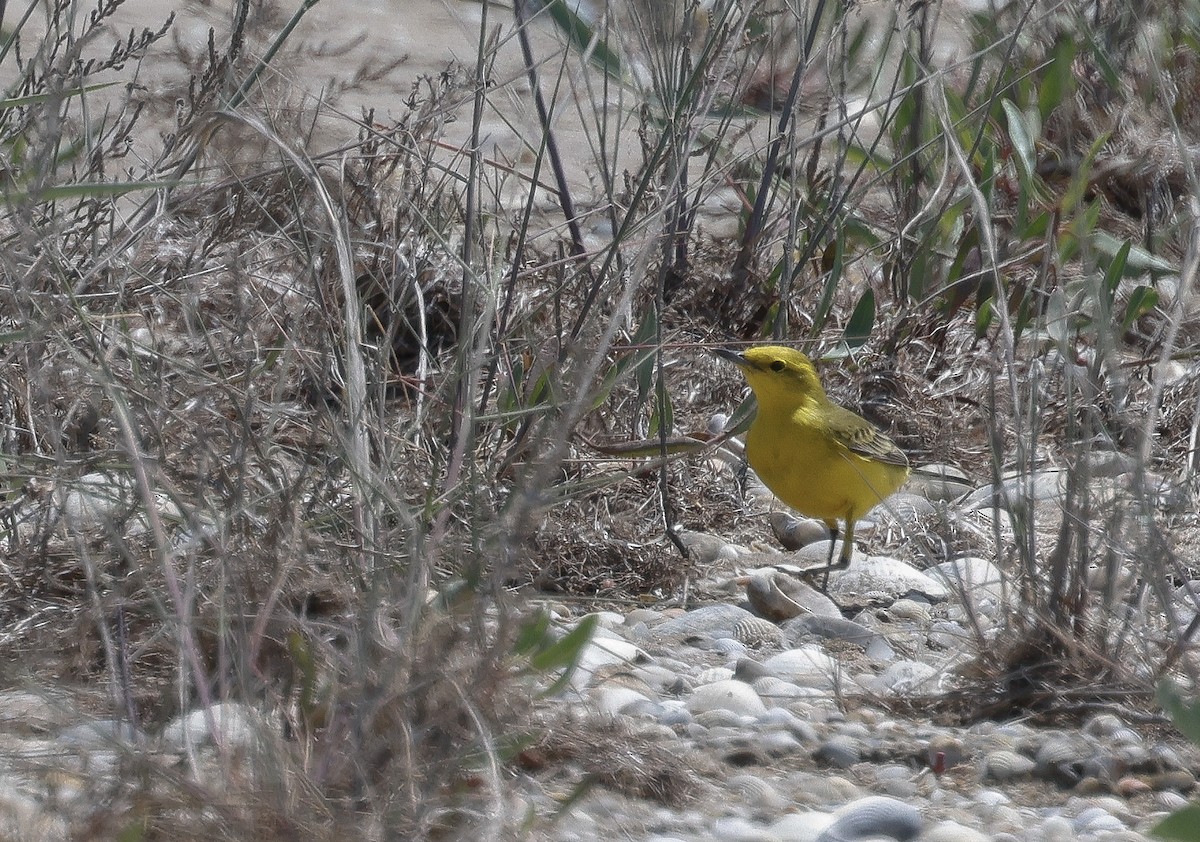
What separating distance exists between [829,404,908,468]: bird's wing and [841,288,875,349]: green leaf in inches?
18.8

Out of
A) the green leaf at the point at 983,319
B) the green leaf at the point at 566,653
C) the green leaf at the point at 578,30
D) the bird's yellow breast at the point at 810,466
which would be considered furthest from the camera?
the green leaf at the point at 983,319

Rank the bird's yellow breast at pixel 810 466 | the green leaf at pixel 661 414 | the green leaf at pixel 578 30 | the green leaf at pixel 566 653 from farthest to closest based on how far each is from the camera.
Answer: the bird's yellow breast at pixel 810 466 → the green leaf at pixel 578 30 → the green leaf at pixel 661 414 → the green leaf at pixel 566 653

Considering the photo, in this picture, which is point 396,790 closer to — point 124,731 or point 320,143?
point 124,731

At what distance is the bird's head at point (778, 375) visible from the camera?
5.35 meters

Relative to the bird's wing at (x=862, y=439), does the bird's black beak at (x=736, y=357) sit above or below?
above

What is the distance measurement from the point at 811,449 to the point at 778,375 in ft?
1.18

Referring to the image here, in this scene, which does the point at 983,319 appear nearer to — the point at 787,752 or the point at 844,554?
the point at 844,554

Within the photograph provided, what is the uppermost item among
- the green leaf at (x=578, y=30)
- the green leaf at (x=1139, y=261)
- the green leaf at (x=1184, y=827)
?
the green leaf at (x=578, y=30)

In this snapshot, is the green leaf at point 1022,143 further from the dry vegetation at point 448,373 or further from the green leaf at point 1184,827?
the green leaf at point 1184,827

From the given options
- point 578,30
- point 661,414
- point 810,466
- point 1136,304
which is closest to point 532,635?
point 661,414

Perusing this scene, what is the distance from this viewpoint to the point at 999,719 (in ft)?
11.7

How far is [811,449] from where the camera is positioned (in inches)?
202

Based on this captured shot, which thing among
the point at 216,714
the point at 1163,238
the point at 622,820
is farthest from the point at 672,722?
the point at 1163,238

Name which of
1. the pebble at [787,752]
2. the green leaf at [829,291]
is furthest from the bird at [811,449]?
the pebble at [787,752]
